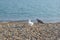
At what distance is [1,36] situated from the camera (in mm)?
9398

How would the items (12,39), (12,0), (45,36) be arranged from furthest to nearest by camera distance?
(12,0) < (45,36) < (12,39)

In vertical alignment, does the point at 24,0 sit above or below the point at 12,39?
below

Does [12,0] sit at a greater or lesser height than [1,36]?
lesser

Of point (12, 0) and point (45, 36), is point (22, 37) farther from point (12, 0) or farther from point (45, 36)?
point (12, 0)

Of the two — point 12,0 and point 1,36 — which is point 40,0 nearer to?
point 12,0

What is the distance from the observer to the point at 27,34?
32.2ft

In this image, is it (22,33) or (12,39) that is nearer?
(12,39)

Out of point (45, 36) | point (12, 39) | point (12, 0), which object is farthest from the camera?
point (12, 0)

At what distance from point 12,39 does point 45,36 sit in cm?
146

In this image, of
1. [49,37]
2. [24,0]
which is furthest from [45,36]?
[24,0]

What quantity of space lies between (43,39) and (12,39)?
1176 mm

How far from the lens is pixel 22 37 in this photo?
932cm

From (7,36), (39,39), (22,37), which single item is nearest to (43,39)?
(39,39)

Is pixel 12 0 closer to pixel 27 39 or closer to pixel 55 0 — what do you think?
pixel 55 0
